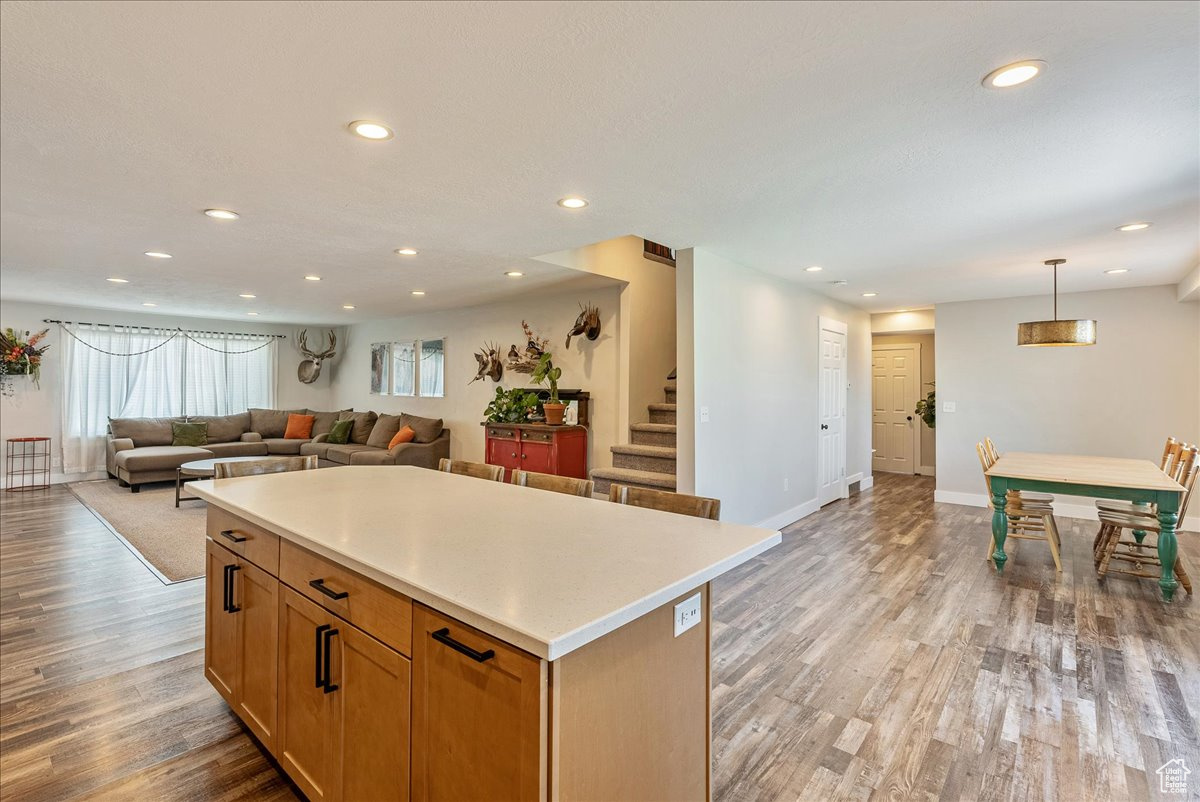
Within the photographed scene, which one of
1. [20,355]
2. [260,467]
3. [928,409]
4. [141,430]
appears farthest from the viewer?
[928,409]

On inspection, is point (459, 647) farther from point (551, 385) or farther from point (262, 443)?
point (262, 443)

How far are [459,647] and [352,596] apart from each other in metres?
0.50

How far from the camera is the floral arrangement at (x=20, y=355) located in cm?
686

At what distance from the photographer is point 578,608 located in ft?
3.68

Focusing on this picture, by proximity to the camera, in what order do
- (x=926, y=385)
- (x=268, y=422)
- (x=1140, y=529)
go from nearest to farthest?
(x=1140, y=529)
(x=926, y=385)
(x=268, y=422)

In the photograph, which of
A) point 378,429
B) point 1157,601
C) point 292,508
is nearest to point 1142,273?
point 1157,601

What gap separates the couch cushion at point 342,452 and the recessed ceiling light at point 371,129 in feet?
19.5

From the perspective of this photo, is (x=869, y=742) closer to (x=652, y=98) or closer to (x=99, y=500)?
(x=652, y=98)

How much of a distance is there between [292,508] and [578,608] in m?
1.34

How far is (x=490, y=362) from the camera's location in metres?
6.96

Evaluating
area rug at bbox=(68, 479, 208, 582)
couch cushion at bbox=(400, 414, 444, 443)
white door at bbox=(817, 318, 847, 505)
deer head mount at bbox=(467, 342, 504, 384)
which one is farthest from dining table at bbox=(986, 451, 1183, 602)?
couch cushion at bbox=(400, 414, 444, 443)

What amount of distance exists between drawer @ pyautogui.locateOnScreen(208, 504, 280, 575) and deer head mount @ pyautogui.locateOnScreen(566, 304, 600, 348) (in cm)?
391

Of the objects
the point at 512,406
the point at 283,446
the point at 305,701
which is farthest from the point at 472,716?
the point at 283,446

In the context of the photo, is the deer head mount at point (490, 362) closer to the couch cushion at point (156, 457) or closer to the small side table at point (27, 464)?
the couch cushion at point (156, 457)
